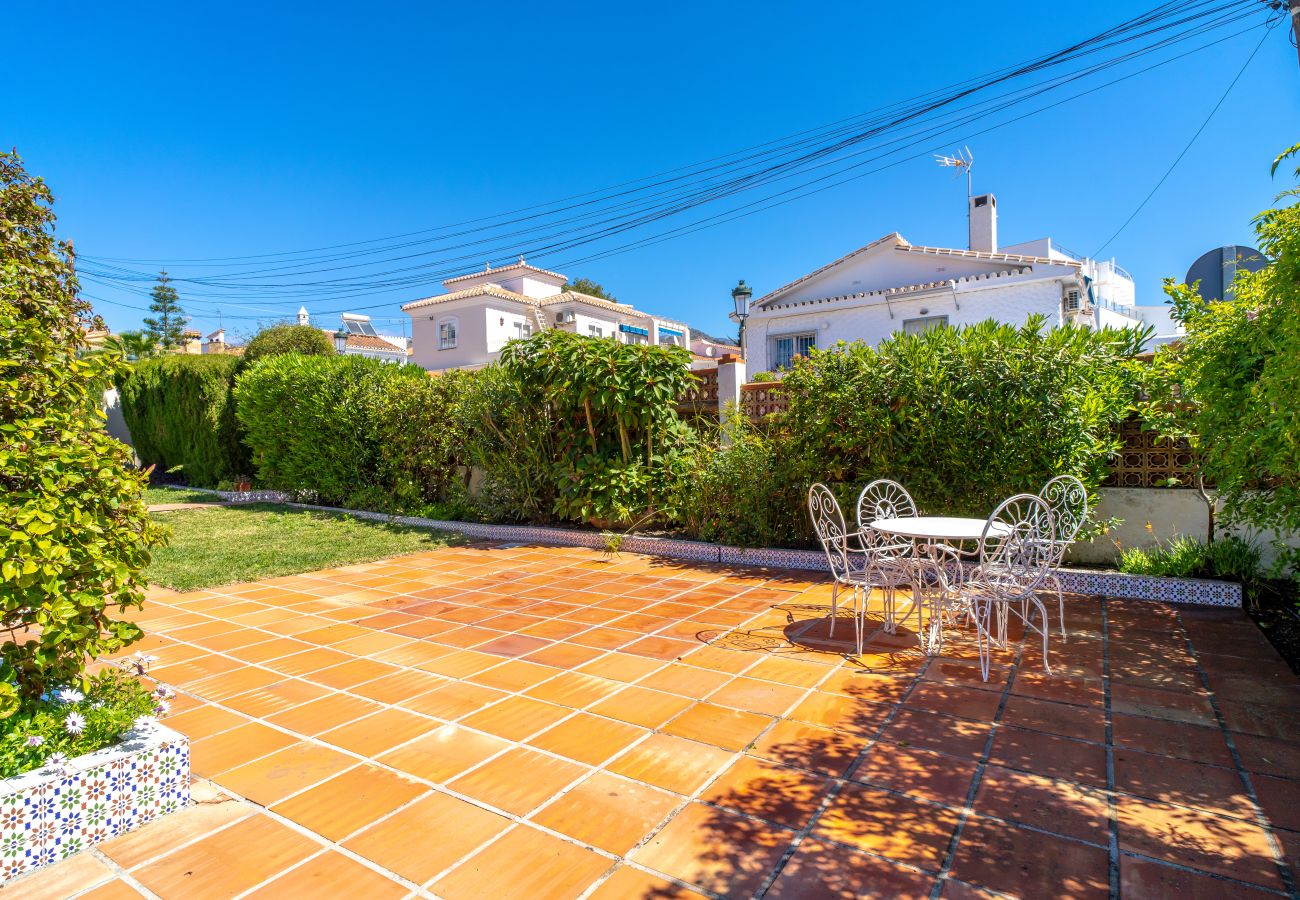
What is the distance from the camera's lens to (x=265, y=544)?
8.34 metres

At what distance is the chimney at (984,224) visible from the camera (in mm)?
18062

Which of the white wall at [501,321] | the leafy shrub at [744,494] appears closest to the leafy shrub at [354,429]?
the leafy shrub at [744,494]

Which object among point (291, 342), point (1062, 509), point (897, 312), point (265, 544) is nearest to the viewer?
point (1062, 509)

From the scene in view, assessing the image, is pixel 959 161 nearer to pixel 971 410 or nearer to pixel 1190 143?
pixel 1190 143

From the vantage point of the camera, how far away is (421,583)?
6383mm

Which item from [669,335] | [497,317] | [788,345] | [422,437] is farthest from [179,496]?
[669,335]

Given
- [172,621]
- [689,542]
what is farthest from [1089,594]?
[172,621]

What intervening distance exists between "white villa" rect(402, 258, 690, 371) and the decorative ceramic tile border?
54.3 feet

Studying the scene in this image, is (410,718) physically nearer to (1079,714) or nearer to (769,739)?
(769,739)

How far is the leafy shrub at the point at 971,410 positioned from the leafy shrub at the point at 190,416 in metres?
13.7

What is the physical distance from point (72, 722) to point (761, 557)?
5735mm

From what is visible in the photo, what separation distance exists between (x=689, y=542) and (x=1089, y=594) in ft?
12.5

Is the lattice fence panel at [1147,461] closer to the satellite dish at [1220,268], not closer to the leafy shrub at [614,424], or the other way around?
the satellite dish at [1220,268]

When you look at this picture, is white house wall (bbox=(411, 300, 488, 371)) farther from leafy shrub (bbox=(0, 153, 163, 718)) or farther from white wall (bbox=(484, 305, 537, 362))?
leafy shrub (bbox=(0, 153, 163, 718))
